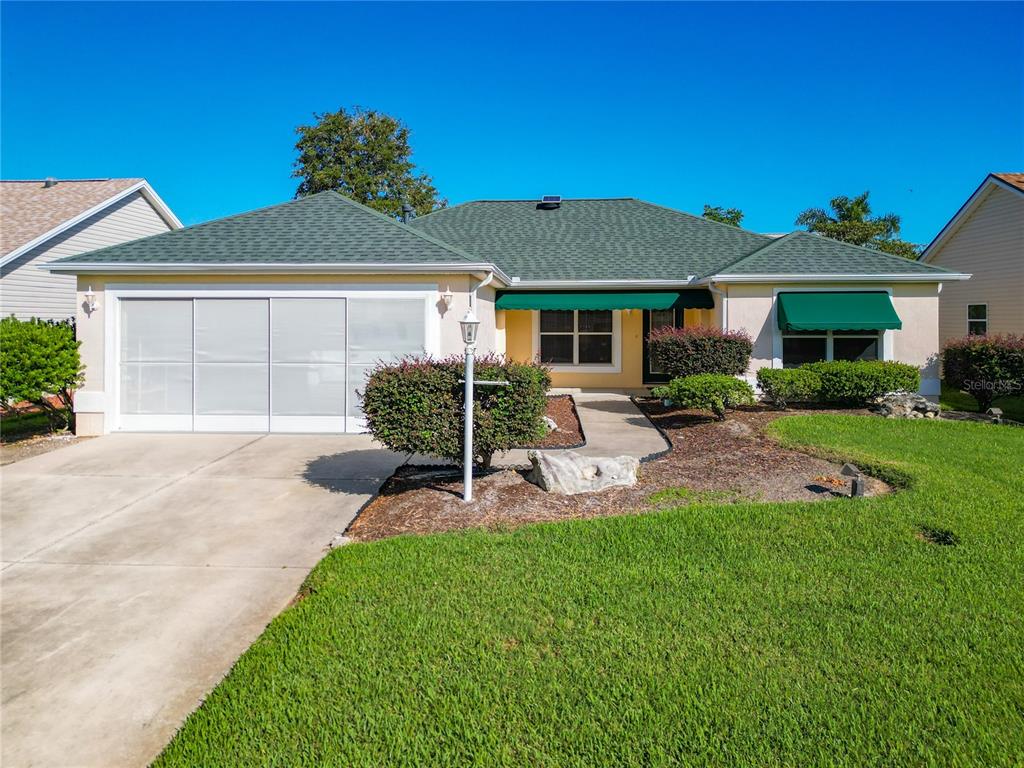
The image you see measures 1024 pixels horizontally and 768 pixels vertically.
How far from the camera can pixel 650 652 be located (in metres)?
4.05

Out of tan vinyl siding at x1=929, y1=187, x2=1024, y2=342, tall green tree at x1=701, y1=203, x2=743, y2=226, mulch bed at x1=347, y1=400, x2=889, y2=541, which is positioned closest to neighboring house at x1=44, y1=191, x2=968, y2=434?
mulch bed at x1=347, y1=400, x2=889, y2=541

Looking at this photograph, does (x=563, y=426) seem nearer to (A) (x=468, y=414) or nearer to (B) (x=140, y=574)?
(A) (x=468, y=414)

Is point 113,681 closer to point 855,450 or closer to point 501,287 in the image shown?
point 855,450

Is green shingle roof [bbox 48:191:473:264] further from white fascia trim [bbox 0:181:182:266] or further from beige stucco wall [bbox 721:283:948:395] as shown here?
white fascia trim [bbox 0:181:182:266]

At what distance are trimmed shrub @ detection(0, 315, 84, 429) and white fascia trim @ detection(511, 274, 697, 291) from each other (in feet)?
34.8

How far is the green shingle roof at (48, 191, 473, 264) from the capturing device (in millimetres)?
12688

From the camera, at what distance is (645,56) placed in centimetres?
1858

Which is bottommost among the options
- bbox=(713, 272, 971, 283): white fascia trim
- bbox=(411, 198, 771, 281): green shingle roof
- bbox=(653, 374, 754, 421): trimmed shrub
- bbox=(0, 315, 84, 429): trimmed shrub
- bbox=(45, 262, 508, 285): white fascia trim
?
bbox=(653, 374, 754, 421): trimmed shrub

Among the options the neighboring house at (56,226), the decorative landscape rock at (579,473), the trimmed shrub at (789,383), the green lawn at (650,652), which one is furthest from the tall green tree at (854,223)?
the neighboring house at (56,226)

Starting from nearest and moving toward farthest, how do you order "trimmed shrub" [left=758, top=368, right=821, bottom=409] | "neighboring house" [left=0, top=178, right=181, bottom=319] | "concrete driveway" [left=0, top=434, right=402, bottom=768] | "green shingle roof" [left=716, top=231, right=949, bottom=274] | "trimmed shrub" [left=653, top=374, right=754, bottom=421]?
"concrete driveway" [left=0, top=434, right=402, bottom=768]
"trimmed shrub" [left=653, top=374, right=754, bottom=421]
"trimmed shrub" [left=758, top=368, right=821, bottom=409]
"green shingle roof" [left=716, top=231, right=949, bottom=274]
"neighboring house" [left=0, top=178, right=181, bottom=319]

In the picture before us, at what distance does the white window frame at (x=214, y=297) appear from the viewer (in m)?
12.8

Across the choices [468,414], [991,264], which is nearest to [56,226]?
[468,414]

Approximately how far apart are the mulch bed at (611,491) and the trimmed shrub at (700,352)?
444 centimetres

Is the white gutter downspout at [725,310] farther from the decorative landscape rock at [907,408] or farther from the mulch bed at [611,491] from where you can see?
the mulch bed at [611,491]
